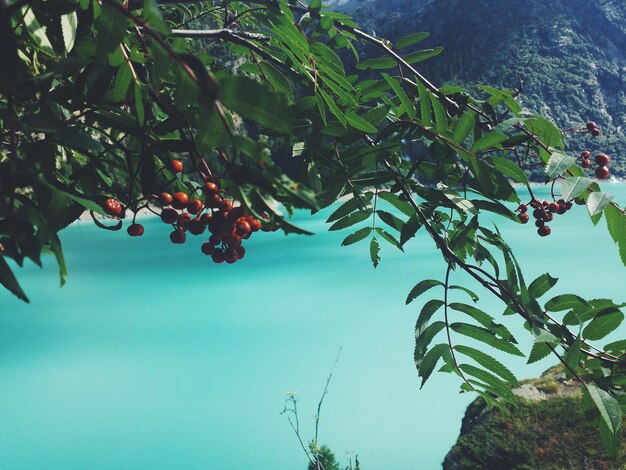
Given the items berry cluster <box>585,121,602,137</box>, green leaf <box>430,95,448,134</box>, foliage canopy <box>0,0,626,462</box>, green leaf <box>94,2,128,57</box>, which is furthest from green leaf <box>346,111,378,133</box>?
berry cluster <box>585,121,602,137</box>

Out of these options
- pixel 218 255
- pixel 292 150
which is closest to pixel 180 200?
pixel 218 255

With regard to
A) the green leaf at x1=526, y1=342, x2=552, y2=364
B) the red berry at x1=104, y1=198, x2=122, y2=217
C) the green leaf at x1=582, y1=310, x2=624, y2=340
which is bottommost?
the green leaf at x1=526, y1=342, x2=552, y2=364

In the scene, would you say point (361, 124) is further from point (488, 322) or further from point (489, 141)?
point (488, 322)

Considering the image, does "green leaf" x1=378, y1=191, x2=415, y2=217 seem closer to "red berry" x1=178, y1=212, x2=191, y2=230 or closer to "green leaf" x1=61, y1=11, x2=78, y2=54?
"red berry" x1=178, y1=212, x2=191, y2=230

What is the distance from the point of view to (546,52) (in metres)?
54.2

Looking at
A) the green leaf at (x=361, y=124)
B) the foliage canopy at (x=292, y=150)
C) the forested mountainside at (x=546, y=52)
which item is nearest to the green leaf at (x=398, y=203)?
the foliage canopy at (x=292, y=150)

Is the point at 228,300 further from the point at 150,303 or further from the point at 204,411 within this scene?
the point at 204,411

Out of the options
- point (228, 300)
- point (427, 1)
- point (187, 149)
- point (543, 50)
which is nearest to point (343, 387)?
point (228, 300)

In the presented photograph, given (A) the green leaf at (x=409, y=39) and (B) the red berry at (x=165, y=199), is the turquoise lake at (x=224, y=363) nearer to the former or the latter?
(A) the green leaf at (x=409, y=39)

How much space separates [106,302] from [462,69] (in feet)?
148

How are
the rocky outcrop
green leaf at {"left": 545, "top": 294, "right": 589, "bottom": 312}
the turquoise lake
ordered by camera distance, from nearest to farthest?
green leaf at {"left": 545, "top": 294, "right": 589, "bottom": 312}, the rocky outcrop, the turquoise lake

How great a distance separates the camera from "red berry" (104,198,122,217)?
2.80ft

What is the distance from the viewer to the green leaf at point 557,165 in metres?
0.91

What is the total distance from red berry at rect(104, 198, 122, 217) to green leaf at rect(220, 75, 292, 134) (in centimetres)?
46
